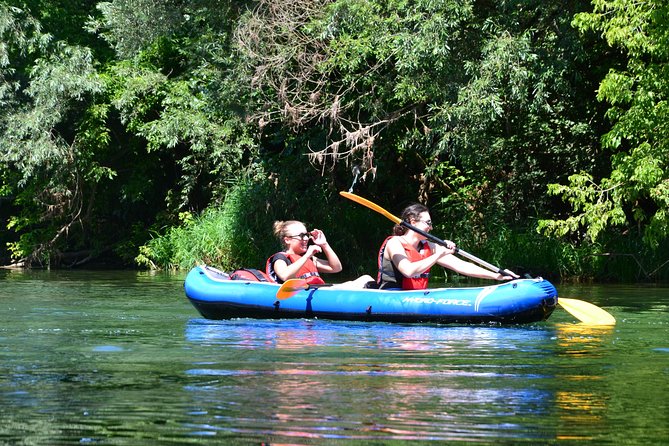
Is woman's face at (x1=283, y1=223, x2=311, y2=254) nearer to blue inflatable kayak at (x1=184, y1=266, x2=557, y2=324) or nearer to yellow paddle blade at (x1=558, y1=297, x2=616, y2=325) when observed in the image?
blue inflatable kayak at (x1=184, y1=266, x2=557, y2=324)

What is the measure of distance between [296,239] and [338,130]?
8426 mm

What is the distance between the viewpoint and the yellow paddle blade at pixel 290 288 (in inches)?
454

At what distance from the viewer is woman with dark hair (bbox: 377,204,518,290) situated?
11039 mm

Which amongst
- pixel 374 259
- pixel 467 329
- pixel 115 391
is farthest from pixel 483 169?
pixel 115 391

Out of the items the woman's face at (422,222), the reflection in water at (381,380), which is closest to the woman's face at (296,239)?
the reflection in water at (381,380)

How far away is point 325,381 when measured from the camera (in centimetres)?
750

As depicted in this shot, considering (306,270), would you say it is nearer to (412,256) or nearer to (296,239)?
(296,239)

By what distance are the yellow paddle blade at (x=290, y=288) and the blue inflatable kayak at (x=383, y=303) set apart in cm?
4

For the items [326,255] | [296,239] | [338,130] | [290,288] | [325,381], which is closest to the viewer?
[325,381]

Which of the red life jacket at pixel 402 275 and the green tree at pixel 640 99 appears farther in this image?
the green tree at pixel 640 99

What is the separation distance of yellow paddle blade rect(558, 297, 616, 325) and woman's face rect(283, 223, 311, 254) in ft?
7.81

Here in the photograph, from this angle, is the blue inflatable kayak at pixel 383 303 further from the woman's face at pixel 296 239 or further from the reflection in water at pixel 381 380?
the woman's face at pixel 296 239

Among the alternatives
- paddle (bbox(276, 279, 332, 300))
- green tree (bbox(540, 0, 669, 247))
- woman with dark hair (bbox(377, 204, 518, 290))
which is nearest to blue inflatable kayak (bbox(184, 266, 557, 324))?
paddle (bbox(276, 279, 332, 300))

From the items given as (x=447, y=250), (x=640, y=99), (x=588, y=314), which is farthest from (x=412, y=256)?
(x=640, y=99)
